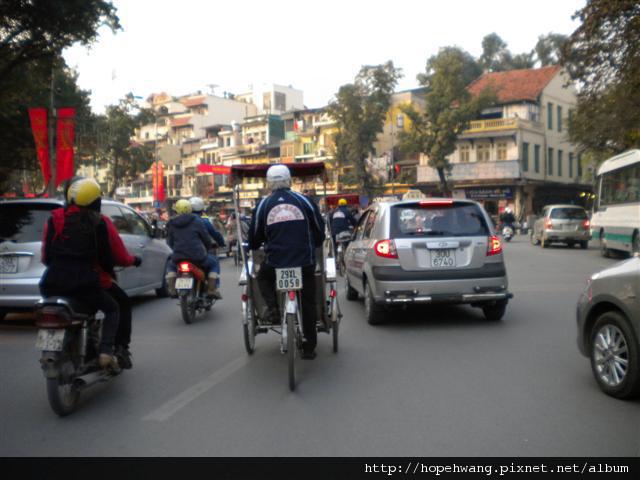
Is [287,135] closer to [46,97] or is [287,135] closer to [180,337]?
[46,97]

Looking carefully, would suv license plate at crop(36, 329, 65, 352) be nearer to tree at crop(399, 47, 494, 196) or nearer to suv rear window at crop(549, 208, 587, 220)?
suv rear window at crop(549, 208, 587, 220)

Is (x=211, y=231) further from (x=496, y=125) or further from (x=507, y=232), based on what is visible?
(x=496, y=125)

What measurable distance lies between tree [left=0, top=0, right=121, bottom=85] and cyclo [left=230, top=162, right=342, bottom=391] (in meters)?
10.7

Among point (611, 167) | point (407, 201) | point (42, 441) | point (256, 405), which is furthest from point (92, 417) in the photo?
point (611, 167)

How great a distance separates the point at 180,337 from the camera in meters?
8.20

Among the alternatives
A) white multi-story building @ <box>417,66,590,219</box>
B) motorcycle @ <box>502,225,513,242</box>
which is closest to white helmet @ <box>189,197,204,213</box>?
motorcycle @ <box>502,225,513,242</box>

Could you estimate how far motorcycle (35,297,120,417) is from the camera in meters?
4.78

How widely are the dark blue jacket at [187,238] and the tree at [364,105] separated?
149 feet

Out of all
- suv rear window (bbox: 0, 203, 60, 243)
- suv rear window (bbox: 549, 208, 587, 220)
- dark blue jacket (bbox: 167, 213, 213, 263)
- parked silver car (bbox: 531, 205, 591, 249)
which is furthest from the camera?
suv rear window (bbox: 549, 208, 587, 220)

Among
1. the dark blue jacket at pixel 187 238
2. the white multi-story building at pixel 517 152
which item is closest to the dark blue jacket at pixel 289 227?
the dark blue jacket at pixel 187 238

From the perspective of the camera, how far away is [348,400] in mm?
5133

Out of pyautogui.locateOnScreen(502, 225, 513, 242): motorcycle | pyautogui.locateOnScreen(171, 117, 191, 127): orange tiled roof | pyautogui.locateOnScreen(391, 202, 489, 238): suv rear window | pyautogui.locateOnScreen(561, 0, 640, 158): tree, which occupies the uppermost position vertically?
pyautogui.locateOnScreen(171, 117, 191, 127): orange tiled roof

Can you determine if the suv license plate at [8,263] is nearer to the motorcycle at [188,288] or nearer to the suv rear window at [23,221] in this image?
the suv rear window at [23,221]
